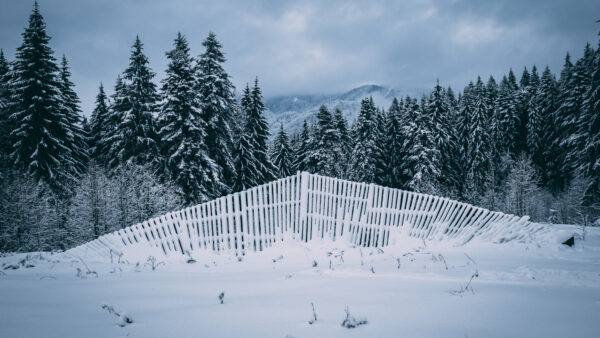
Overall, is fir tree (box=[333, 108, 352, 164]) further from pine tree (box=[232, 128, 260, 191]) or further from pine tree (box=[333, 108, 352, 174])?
pine tree (box=[232, 128, 260, 191])

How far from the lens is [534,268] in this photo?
3980 millimetres

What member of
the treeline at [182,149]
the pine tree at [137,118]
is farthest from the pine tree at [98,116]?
the pine tree at [137,118]

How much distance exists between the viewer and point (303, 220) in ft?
26.7

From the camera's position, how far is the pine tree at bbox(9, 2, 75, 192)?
19.9 meters

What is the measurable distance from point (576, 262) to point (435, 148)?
29.9 m

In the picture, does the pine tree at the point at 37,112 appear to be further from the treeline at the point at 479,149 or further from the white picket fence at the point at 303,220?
the treeline at the point at 479,149

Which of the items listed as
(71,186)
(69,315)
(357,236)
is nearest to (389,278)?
(69,315)

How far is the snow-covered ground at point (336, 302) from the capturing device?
209cm

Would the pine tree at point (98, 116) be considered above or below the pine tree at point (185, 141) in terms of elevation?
above

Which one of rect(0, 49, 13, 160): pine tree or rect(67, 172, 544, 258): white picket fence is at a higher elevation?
rect(0, 49, 13, 160): pine tree

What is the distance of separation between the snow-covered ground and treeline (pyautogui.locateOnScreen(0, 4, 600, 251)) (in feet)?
40.8

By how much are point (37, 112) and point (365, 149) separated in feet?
92.0

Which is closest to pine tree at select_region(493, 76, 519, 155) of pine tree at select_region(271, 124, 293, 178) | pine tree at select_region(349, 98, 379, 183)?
pine tree at select_region(349, 98, 379, 183)

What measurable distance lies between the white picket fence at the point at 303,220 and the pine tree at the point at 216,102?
51.0ft
